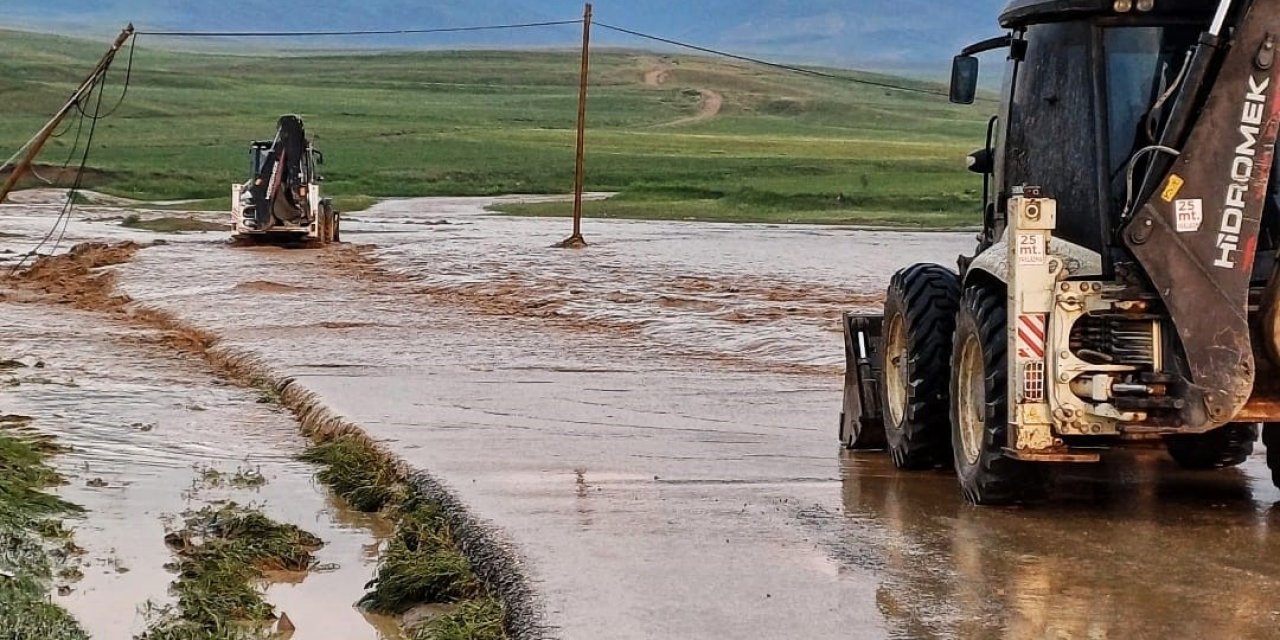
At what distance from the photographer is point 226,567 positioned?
988cm

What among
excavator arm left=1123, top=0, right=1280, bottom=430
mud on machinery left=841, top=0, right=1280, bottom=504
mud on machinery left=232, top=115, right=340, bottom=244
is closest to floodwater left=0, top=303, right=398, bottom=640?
mud on machinery left=841, top=0, right=1280, bottom=504

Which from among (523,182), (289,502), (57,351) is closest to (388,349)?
(57,351)

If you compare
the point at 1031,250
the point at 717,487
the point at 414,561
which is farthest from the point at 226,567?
the point at 1031,250

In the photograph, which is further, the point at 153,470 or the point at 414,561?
the point at 153,470

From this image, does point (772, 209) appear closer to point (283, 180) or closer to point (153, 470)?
point (283, 180)

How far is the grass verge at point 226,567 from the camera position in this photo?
346 inches

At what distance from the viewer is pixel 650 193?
63844mm

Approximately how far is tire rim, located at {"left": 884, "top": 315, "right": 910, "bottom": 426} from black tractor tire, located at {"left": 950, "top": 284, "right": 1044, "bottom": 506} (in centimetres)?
114

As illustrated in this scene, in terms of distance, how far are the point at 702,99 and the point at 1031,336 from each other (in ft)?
423

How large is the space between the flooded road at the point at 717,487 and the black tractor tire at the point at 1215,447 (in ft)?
0.53

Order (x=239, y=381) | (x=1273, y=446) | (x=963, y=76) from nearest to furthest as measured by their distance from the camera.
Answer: (x=1273, y=446), (x=963, y=76), (x=239, y=381)

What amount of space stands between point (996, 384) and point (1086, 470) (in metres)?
2.25

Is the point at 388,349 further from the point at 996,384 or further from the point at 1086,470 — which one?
the point at 996,384

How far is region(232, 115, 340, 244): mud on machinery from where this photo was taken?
3709cm
